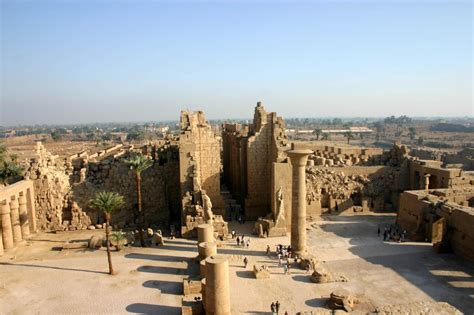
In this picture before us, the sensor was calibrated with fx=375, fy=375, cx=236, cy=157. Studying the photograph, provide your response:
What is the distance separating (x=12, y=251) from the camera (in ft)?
80.4

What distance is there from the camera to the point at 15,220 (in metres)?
25.5

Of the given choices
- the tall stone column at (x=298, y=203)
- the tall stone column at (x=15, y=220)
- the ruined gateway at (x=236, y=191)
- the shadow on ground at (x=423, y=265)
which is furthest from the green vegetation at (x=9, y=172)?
the shadow on ground at (x=423, y=265)

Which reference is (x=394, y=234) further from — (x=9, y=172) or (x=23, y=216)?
(x=9, y=172)

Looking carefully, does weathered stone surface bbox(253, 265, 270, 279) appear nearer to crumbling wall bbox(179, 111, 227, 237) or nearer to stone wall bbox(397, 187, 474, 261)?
crumbling wall bbox(179, 111, 227, 237)

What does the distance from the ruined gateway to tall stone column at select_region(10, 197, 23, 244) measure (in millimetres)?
68

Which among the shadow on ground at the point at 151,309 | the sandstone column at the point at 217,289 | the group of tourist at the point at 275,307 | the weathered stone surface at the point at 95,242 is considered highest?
the sandstone column at the point at 217,289

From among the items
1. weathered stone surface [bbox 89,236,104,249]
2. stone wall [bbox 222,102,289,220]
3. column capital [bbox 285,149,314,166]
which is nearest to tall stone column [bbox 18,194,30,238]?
weathered stone surface [bbox 89,236,104,249]

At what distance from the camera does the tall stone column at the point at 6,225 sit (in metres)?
24.2

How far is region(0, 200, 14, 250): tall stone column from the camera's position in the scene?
24.2 m

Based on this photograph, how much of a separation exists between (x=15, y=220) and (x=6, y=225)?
44.1 inches

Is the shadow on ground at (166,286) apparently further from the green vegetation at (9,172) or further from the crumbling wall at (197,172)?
the green vegetation at (9,172)

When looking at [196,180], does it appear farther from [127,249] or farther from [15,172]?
[15,172]

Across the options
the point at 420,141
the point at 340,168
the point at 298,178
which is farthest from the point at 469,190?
the point at 420,141

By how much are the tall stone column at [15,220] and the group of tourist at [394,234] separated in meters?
25.1
